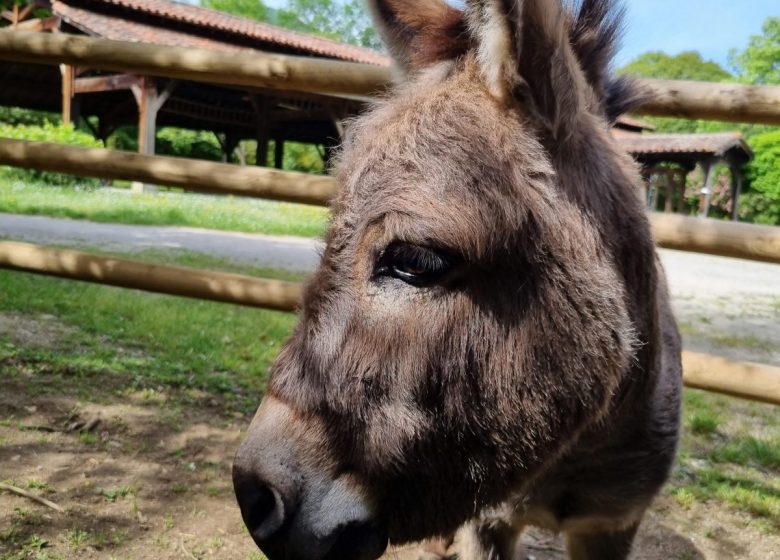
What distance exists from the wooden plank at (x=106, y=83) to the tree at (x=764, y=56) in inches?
1876

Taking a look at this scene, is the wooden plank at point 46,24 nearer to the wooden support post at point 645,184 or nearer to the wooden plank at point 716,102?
the wooden plank at point 716,102

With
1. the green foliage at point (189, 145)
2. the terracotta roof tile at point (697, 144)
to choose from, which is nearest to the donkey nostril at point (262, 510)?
the terracotta roof tile at point (697, 144)

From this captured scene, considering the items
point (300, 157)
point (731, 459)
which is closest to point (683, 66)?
point (300, 157)

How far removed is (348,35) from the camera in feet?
261

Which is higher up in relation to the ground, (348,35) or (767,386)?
(348,35)

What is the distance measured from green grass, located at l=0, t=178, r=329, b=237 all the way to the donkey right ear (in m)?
10.0

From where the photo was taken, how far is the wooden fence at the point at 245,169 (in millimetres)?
3275

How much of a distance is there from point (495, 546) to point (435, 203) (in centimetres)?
158

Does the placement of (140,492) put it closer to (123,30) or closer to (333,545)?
(333,545)

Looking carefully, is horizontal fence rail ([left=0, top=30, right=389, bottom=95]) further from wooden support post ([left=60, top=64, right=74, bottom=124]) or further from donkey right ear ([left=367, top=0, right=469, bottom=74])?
wooden support post ([left=60, top=64, right=74, bottom=124])

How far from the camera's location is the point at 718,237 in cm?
336

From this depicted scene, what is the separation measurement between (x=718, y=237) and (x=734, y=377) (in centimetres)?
77

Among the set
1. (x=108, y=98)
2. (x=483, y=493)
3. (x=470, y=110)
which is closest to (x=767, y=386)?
(x=483, y=493)

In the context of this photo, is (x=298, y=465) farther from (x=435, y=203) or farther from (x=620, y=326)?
(x=620, y=326)
